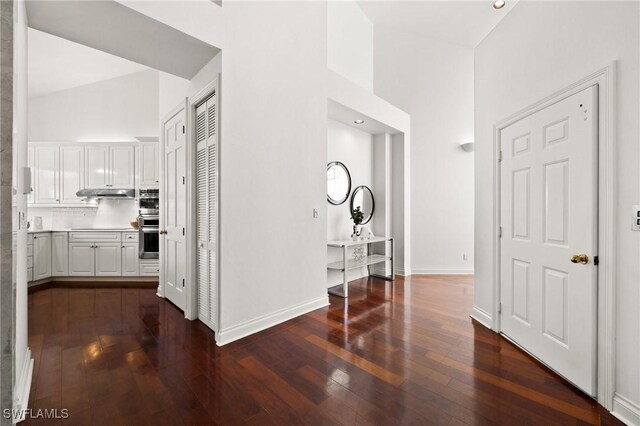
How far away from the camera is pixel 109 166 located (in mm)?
5250

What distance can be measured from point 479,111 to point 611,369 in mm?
2487

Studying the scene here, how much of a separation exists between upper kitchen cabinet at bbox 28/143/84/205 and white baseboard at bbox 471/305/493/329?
6.54 meters

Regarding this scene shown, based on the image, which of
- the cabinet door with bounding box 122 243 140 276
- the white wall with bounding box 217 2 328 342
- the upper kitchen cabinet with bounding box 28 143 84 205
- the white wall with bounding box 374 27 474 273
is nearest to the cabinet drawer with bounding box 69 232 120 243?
the cabinet door with bounding box 122 243 140 276

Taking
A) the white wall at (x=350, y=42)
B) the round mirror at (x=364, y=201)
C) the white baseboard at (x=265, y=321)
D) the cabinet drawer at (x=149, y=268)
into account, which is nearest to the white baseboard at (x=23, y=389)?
the white baseboard at (x=265, y=321)

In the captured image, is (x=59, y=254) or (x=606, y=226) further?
(x=59, y=254)

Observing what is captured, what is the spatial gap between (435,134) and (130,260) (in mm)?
5911

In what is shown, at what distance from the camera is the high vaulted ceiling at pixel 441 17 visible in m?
4.79

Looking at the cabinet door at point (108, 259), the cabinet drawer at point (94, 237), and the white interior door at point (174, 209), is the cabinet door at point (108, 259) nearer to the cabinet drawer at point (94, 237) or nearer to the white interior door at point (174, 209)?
the cabinet drawer at point (94, 237)

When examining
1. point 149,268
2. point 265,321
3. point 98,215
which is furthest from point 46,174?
point 265,321

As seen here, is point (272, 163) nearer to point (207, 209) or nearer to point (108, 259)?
point (207, 209)

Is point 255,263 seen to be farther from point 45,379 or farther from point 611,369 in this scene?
point 611,369

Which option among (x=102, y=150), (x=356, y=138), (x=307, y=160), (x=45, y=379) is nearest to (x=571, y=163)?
(x=307, y=160)

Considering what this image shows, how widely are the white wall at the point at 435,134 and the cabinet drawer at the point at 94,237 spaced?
5313mm

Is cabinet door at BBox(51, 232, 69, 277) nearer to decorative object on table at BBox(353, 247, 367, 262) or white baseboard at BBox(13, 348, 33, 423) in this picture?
white baseboard at BBox(13, 348, 33, 423)
